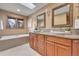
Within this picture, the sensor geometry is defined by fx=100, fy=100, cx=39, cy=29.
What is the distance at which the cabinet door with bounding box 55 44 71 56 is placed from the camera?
1.71 meters

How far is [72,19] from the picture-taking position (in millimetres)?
2506

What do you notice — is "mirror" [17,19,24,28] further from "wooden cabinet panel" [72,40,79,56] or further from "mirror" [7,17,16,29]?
"wooden cabinet panel" [72,40,79,56]

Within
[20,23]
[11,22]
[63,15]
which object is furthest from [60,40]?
[20,23]

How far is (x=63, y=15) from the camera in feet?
9.56

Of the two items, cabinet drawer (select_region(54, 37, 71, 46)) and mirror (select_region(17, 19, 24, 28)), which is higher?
mirror (select_region(17, 19, 24, 28))

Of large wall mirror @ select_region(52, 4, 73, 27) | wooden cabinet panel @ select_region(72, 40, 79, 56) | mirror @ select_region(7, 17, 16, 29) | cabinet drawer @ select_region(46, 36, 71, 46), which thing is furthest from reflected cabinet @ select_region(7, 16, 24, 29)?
wooden cabinet panel @ select_region(72, 40, 79, 56)

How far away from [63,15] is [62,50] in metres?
1.33

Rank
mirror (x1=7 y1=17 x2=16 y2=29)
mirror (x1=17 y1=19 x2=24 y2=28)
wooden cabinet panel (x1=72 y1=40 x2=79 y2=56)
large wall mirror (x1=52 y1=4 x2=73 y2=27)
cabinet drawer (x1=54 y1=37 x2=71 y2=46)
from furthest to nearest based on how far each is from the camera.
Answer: mirror (x1=17 y1=19 x2=24 y2=28) → mirror (x1=7 y1=17 x2=16 y2=29) → large wall mirror (x1=52 y1=4 x2=73 y2=27) → cabinet drawer (x1=54 y1=37 x2=71 y2=46) → wooden cabinet panel (x1=72 y1=40 x2=79 y2=56)

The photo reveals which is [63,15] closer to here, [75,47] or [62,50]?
[62,50]

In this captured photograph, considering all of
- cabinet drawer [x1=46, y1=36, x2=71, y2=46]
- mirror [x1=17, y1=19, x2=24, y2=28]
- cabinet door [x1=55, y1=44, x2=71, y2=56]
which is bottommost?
cabinet door [x1=55, y1=44, x2=71, y2=56]

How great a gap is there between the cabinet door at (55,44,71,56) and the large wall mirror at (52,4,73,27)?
845mm

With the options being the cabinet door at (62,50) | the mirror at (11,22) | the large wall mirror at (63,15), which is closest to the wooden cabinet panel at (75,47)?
the cabinet door at (62,50)

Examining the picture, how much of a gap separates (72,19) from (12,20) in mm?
3374

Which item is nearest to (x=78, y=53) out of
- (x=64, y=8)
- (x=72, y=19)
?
(x=72, y=19)
